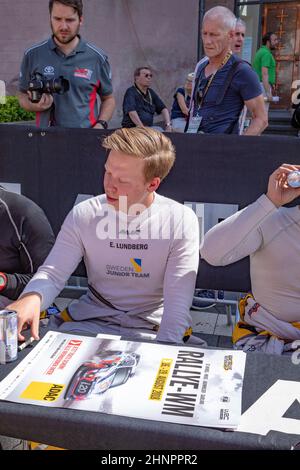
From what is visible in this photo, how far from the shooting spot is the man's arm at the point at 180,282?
210 centimetres

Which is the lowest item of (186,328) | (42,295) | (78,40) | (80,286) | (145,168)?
(80,286)

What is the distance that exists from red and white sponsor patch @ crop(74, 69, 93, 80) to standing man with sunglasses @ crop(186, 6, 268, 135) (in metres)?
0.89

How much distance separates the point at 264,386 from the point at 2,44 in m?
12.9

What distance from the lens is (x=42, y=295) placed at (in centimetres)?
209

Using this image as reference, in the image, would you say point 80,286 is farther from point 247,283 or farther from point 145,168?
point 145,168

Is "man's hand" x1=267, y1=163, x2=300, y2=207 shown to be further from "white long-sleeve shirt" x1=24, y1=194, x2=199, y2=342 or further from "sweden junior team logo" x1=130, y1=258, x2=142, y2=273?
"sweden junior team logo" x1=130, y1=258, x2=142, y2=273

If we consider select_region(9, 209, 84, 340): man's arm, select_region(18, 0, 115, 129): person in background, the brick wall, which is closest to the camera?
select_region(9, 209, 84, 340): man's arm

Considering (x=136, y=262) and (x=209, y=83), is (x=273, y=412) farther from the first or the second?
(x=209, y=83)

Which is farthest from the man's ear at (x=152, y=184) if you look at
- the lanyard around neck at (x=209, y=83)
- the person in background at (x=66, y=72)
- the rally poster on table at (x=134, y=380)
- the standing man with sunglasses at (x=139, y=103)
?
the standing man with sunglasses at (x=139, y=103)

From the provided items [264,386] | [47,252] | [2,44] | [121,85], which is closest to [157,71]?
[121,85]

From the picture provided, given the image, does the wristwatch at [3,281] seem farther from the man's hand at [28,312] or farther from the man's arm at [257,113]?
the man's arm at [257,113]

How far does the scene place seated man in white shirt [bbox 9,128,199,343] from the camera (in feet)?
7.05

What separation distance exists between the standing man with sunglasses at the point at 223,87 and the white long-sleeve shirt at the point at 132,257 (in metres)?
1.78

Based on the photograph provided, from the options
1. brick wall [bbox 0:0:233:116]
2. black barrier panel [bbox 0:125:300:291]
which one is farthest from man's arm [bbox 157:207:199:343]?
brick wall [bbox 0:0:233:116]
